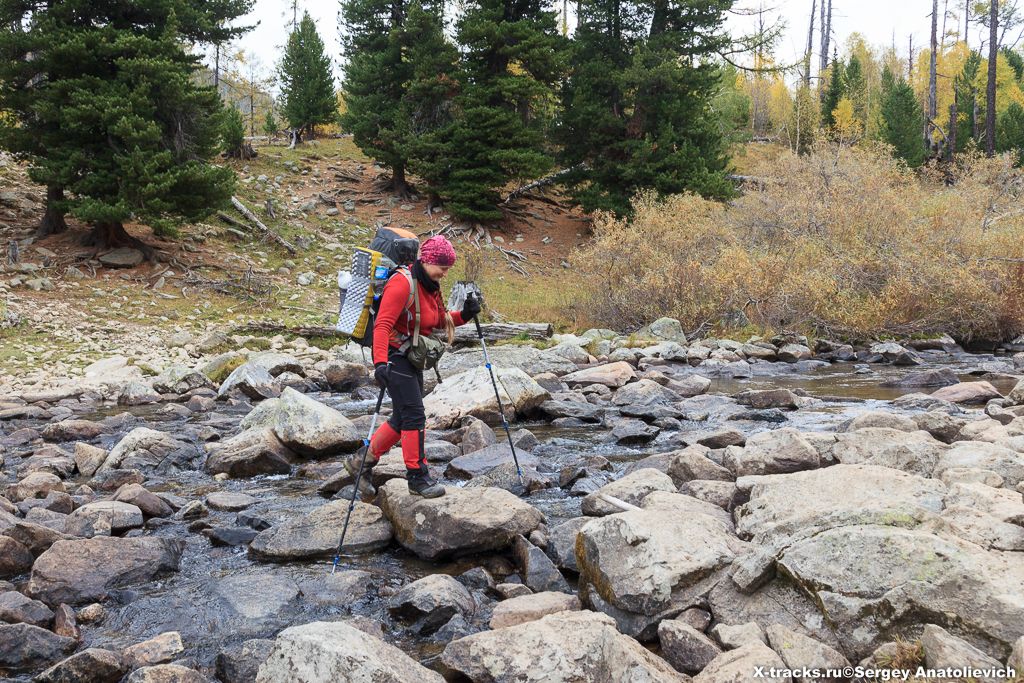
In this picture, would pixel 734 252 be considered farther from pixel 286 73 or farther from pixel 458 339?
pixel 286 73

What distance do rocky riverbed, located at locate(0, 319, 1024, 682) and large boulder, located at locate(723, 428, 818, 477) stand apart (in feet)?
0.06

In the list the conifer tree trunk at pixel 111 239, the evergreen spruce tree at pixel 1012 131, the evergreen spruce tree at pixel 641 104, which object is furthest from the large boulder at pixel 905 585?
the evergreen spruce tree at pixel 1012 131

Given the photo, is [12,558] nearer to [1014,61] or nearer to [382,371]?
[382,371]

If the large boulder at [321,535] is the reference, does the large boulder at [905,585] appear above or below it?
above

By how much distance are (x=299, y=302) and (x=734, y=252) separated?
10819 millimetres

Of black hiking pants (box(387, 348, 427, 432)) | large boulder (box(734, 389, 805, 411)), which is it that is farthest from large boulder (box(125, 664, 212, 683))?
large boulder (box(734, 389, 805, 411))

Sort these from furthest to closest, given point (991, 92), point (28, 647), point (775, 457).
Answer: point (991, 92) < point (775, 457) < point (28, 647)

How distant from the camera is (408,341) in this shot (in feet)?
18.4

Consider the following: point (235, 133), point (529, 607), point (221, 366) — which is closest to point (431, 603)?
point (529, 607)

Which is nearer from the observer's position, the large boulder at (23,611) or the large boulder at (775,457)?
the large boulder at (23,611)

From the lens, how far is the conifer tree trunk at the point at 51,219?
19.4 m

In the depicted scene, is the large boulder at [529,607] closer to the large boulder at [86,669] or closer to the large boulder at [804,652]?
the large boulder at [804,652]

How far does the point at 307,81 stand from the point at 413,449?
33525 mm

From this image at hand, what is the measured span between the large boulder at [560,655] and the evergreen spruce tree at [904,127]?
141ft
